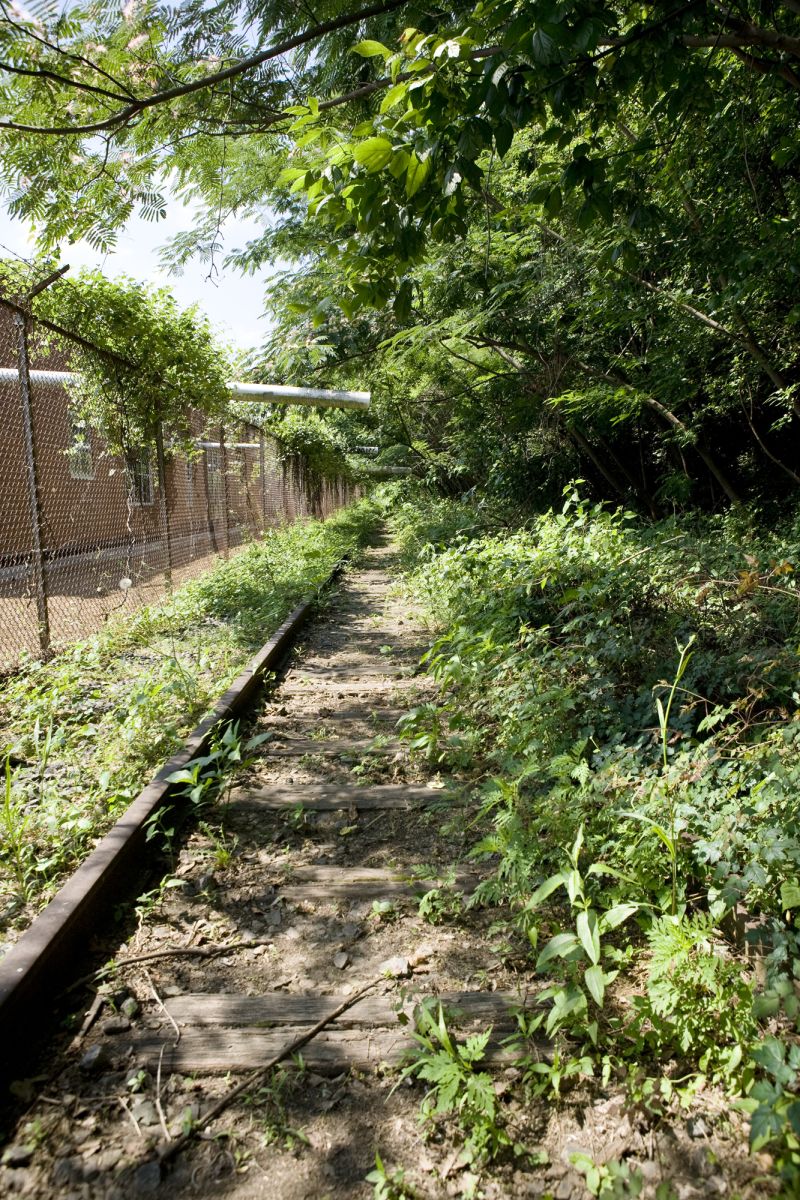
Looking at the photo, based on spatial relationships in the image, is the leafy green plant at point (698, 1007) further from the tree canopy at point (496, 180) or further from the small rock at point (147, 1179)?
the tree canopy at point (496, 180)

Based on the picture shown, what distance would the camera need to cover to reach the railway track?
1.78 m

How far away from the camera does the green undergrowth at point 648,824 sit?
6.34 feet

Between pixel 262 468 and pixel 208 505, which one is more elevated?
pixel 262 468

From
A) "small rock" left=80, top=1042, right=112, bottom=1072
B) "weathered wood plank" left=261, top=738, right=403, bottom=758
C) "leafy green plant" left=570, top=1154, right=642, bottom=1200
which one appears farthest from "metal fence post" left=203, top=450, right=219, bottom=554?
"leafy green plant" left=570, top=1154, right=642, bottom=1200

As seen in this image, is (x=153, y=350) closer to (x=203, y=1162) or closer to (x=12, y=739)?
(x=12, y=739)

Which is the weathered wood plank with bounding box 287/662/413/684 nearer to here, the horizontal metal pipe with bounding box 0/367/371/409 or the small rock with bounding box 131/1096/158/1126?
the small rock with bounding box 131/1096/158/1126

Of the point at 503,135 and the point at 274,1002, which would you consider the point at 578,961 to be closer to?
the point at 274,1002

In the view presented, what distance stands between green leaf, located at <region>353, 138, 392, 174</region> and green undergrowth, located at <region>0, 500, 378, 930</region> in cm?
272

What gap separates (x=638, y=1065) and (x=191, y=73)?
478 cm

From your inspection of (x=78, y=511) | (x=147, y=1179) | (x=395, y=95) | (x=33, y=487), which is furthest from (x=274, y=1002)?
(x=78, y=511)

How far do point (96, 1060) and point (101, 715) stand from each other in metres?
2.77

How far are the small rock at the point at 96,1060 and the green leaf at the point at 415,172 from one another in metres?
3.00

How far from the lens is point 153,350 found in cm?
787

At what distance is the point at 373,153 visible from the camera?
262 cm
